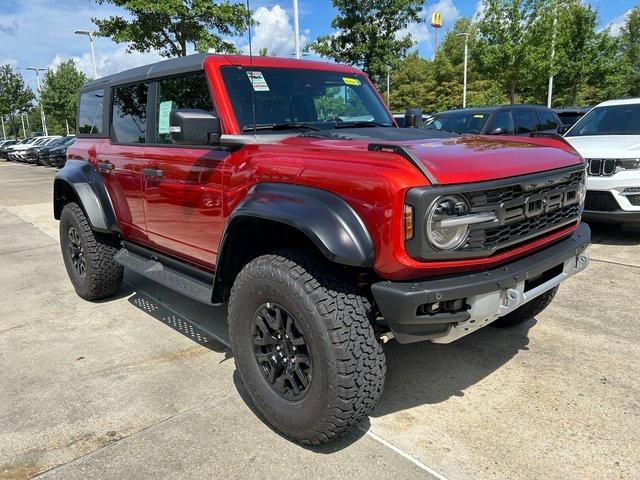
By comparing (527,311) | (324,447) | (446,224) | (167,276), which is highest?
(446,224)

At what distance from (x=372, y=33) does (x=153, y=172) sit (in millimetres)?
16054

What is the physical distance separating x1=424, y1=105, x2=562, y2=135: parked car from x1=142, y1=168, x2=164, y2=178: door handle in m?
5.29

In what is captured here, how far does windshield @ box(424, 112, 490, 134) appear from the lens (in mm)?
8250

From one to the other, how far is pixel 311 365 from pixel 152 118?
2.27 meters

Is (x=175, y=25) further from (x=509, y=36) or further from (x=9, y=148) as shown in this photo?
(x=9, y=148)

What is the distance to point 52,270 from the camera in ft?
19.1

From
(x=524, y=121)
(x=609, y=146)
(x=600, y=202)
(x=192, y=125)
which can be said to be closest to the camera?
(x=192, y=125)

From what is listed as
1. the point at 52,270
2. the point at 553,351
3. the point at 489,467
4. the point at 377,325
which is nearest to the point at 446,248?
the point at 377,325

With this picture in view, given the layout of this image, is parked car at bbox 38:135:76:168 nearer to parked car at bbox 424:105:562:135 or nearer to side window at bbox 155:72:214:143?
parked car at bbox 424:105:562:135

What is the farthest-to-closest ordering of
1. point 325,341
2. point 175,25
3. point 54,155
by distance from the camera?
point 54,155 < point 175,25 < point 325,341

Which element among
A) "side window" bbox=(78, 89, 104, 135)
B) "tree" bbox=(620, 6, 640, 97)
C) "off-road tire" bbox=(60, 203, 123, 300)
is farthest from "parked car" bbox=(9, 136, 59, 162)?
"tree" bbox=(620, 6, 640, 97)

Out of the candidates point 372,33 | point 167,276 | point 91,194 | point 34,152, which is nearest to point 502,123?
point 91,194

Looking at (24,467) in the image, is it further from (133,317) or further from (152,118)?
(152,118)

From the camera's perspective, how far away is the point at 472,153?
7.95ft
